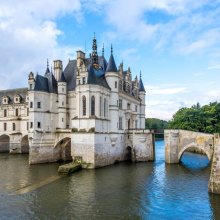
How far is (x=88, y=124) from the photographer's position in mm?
37750

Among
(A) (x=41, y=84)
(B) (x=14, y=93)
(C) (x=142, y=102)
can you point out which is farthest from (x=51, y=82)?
(C) (x=142, y=102)

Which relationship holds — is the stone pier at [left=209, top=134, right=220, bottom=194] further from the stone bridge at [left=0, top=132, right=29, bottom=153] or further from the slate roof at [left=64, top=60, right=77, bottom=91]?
the stone bridge at [left=0, top=132, right=29, bottom=153]

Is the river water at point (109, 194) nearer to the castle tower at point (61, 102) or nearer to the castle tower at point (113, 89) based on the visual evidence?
the castle tower at point (113, 89)

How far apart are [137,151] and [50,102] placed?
17.5 meters

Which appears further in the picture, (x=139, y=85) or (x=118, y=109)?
(x=139, y=85)

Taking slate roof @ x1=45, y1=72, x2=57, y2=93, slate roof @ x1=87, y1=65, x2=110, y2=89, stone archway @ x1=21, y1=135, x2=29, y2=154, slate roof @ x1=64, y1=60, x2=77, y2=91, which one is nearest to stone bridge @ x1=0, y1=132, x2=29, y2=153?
stone archway @ x1=21, y1=135, x2=29, y2=154

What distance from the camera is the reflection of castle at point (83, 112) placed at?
3809cm

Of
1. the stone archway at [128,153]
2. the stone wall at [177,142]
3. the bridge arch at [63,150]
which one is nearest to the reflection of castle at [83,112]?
the bridge arch at [63,150]

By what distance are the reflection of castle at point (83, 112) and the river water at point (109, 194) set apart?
16.6 ft

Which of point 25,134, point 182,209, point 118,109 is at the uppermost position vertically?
point 118,109

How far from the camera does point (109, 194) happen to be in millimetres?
24328

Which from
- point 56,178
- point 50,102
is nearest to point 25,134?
point 50,102

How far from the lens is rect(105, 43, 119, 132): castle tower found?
139ft

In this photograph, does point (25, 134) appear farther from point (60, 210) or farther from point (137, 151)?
point (60, 210)
